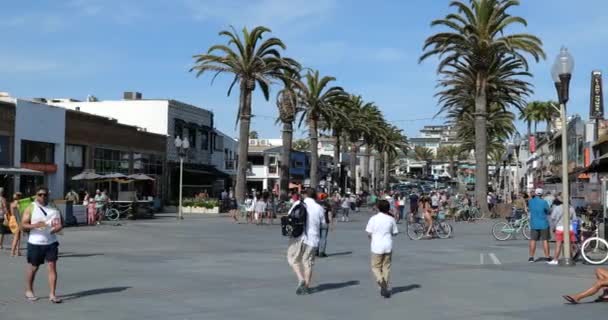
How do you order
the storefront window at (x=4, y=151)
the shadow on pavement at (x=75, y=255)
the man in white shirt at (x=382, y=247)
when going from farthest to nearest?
the storefront window at (x=4, y=151) < the shadow on pavement at (x=75, y=255) < the man in white shirt at (x=382, y=247)

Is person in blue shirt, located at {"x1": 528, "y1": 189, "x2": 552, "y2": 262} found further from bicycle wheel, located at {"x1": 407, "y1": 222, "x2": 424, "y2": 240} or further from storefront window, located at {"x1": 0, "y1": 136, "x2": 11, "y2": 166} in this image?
storefront window, located at {"x1": 0, "y1": 136, "x2": 11, "y2": 166}

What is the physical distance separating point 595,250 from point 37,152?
30.7 metres

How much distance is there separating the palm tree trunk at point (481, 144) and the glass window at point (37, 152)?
23941 mm

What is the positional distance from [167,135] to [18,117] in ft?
63.3

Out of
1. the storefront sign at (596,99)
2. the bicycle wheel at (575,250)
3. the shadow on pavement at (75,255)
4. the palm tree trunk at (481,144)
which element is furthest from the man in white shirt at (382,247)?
the storefront sign at (596,99)

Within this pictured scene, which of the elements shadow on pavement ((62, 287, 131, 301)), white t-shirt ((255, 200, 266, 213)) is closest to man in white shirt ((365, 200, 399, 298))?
shadow on pavement ((62, 287, 131, 301))

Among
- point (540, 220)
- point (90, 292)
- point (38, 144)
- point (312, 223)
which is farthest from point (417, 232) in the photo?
point (38, 144)

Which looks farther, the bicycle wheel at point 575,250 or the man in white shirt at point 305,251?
the bicycle wheel at point 575,250

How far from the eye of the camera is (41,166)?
39656 mm

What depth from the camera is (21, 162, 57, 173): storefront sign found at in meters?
38.3

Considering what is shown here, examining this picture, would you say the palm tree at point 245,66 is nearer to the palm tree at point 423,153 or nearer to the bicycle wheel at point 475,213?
the bicycle wheel at point 475,213

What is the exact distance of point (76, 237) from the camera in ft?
83.9

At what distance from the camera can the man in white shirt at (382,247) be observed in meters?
12.1

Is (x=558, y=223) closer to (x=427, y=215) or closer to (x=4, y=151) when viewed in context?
(x=427, y=215)
